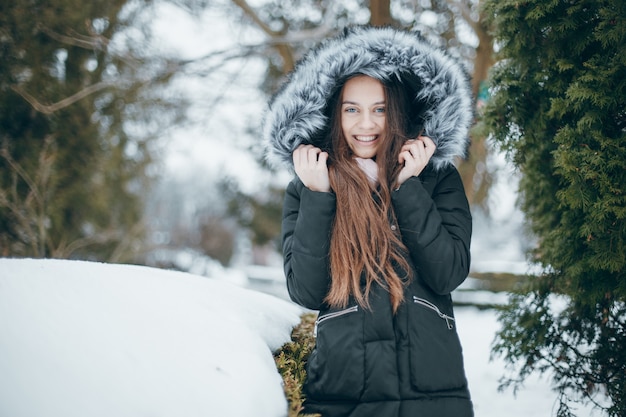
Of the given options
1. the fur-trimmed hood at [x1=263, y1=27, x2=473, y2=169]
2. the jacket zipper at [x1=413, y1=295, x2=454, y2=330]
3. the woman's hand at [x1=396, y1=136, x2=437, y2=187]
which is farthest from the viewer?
the fur-trimmed hood at [x1=263, y1=27, x2=473, y2=169]

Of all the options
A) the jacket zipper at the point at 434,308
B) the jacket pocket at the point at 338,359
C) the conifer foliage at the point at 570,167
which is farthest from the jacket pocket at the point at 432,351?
the conifer foliage at the point at 570,167

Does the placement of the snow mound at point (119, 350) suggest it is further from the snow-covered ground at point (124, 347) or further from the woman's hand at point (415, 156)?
the woman's hand at point (415, 156)

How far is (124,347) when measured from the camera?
172 centimetres

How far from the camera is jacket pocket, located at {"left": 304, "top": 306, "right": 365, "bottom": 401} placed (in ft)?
6.70

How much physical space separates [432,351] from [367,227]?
58 cm

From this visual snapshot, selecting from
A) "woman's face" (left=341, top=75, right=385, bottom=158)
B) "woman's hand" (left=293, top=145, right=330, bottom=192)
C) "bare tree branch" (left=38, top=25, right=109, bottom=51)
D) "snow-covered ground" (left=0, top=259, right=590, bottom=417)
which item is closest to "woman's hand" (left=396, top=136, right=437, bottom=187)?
"woman's face" (left=341, top=75, right=385, bottom=158)

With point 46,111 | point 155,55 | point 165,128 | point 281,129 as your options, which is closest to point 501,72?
point 281,129

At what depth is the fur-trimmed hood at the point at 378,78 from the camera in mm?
2459

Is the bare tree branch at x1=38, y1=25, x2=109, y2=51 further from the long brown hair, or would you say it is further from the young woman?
the long brown hair

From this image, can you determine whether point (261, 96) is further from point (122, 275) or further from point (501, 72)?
point (122, 275)

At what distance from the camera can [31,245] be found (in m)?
6.59

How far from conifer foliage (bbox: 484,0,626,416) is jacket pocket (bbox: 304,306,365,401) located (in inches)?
48.7

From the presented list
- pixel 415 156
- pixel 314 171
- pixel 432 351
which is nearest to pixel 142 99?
pixel 314 171

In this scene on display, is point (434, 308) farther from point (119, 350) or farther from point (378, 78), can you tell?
point (119, 350)
